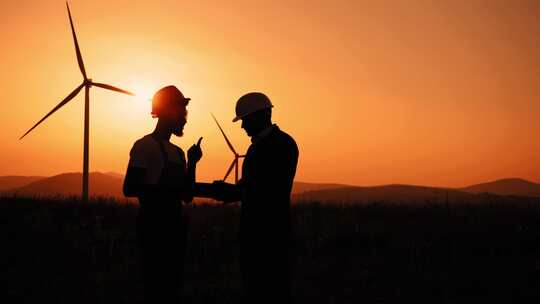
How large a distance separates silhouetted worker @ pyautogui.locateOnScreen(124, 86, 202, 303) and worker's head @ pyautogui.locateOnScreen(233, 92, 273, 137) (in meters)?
0.76

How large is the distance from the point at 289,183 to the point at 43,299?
6149mm

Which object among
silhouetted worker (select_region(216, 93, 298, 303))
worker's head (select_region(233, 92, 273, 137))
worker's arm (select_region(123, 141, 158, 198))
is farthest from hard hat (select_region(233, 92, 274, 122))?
worker's arm (select_region(123, 141, 158, 198))

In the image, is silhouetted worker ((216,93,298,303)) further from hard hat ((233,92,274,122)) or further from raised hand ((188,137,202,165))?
raised hand ((188,137,202,165))

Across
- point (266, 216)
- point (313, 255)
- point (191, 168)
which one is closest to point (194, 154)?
point (191, 168)

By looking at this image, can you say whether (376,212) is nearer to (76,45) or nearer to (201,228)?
(201,228)

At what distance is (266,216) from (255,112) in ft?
3.95

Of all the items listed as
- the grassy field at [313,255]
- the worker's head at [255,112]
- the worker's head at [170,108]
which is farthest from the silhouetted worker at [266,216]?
the grassy field at [313,255]

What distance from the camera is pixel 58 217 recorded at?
18.0 m

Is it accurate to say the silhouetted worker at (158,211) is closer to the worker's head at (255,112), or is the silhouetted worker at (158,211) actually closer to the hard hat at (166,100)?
the hard hat at (166,100)

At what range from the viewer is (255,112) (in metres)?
6.57

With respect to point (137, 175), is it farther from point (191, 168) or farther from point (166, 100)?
point (166, 100)

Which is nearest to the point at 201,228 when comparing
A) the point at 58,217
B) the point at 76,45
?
the point at 58,217

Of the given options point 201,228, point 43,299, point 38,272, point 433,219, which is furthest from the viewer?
point 433,219

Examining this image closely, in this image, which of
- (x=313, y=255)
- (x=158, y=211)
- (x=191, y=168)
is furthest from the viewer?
(x=313, y=255)
